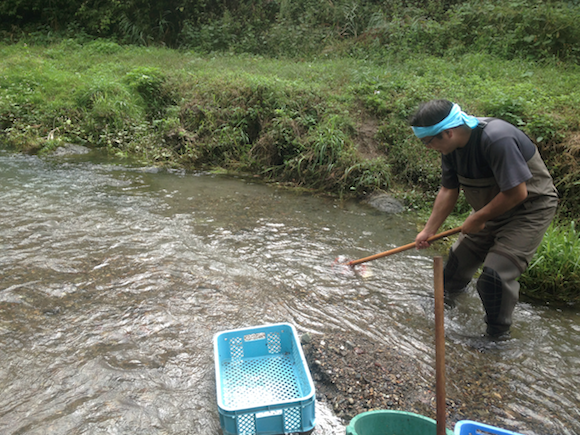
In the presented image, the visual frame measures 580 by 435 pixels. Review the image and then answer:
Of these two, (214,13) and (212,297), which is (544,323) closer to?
(212,297)

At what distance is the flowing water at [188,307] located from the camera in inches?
106

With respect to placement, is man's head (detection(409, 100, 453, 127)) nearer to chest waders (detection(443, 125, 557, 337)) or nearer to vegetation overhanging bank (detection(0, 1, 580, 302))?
chest waders (detection(443, 125, 557, 337))

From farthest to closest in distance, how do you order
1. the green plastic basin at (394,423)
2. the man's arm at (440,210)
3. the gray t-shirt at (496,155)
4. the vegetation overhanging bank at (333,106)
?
the vegetation overhanging bank at (333,106), the man's arm at (440,210), the gray t-shirt at (496,155), the green plastic basin at (394,423)

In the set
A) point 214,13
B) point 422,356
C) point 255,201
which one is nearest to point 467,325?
point 422,356

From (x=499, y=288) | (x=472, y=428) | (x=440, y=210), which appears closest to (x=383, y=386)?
(x=472, y=428)

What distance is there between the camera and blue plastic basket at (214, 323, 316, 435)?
7.35ft

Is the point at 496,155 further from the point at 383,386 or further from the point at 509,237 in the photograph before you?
the point at 383,386

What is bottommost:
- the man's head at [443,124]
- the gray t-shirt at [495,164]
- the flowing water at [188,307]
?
the flowing water at [188,307]

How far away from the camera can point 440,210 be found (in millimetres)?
3553

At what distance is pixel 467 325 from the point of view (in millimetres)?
3627

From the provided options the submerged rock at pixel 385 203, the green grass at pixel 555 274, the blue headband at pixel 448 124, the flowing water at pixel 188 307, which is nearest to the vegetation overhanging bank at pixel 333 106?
the green grass at pixel 555 274

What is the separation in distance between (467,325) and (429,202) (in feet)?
8.89

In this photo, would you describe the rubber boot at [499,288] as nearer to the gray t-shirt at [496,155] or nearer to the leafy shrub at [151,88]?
the gray t-shirt at [496,155]

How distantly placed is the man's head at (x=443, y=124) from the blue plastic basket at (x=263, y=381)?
5.11 ft
